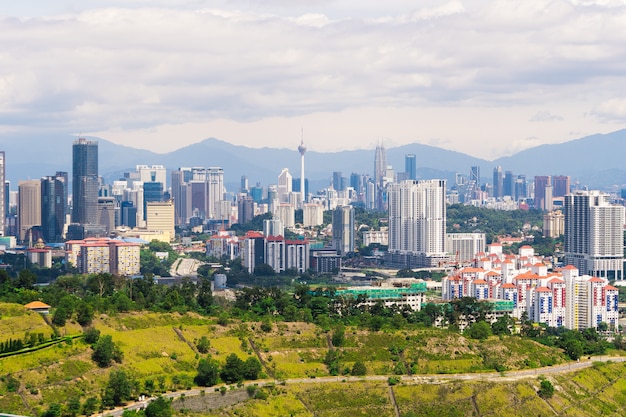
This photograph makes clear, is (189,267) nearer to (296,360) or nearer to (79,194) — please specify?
(79,194)

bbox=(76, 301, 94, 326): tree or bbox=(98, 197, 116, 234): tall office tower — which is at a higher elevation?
bbox=(98, 197, 116, 234): tall office tower

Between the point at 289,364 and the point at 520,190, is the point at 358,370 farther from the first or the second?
the point at 520,190

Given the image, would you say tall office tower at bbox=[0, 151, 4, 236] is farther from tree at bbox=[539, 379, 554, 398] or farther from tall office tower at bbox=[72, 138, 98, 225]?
tree at bbox=[539, 379, 554, 398]

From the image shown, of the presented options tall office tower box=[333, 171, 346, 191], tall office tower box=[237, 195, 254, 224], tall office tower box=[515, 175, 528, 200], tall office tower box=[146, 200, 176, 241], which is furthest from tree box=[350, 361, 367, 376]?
tall office tower box=[333, 171, 346, 191]

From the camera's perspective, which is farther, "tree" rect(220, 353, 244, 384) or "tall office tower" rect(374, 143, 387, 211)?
"tall office tower" rect(374, 143, 387, 211)

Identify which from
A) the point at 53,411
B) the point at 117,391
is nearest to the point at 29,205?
the point at 117,391

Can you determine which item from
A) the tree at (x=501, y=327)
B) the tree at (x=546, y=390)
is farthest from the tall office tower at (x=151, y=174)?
the tree at (x=546, y=390)
